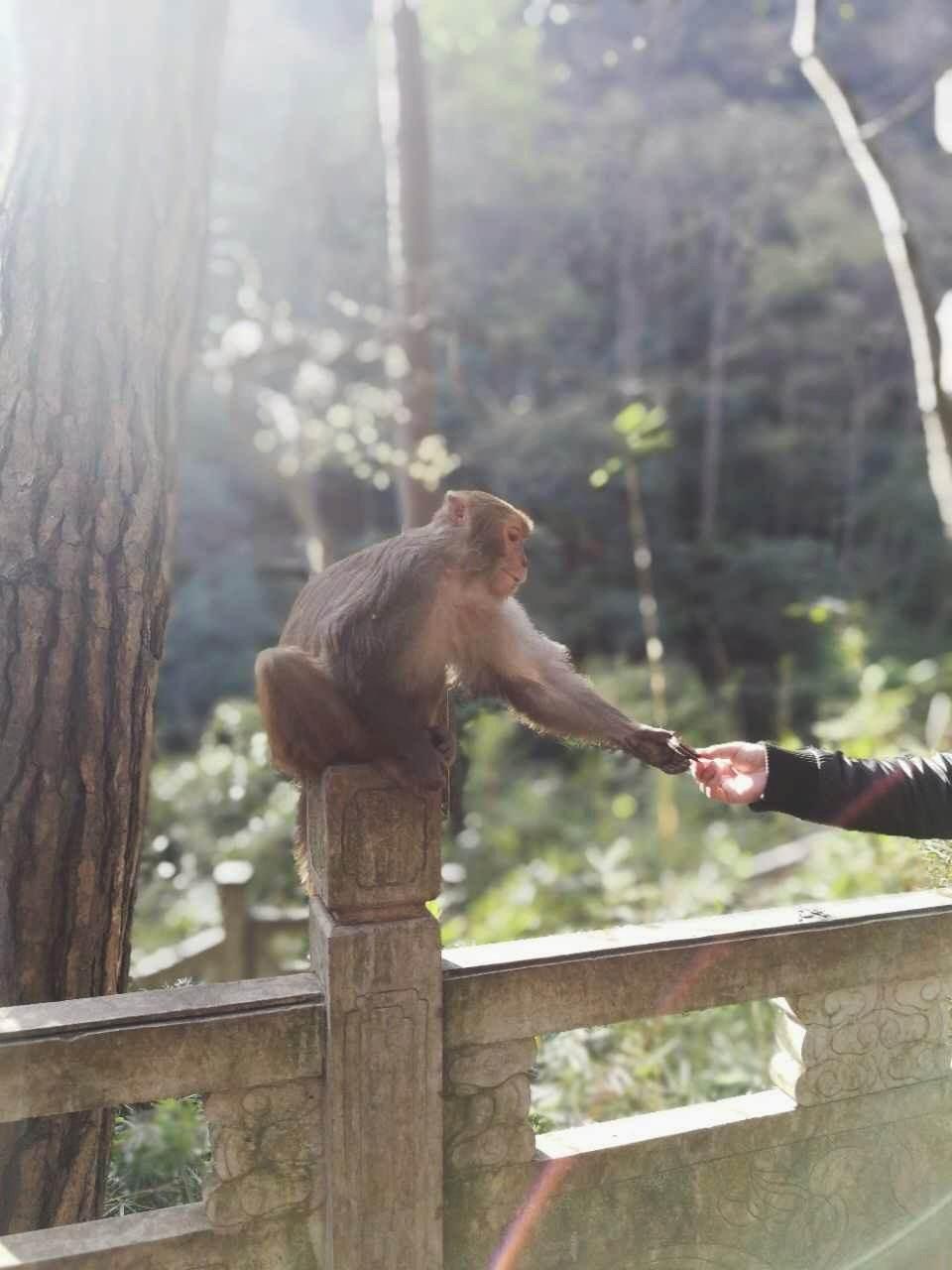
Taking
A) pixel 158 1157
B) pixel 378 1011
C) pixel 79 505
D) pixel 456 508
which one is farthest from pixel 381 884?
pixel 158 1157

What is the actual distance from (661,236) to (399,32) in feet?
35.9

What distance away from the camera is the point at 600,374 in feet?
50.7

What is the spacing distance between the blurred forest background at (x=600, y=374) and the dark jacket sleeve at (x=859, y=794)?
4992 millimetres

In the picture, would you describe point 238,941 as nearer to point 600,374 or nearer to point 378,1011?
point 378,1011

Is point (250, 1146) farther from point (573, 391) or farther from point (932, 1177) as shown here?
point (573, 391)

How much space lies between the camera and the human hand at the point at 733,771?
2.30 m

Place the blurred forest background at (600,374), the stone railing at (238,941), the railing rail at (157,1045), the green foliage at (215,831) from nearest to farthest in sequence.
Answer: the railing rail at (157,1045)
the stone railing at (238,941)
the green foliage at (215,831)
the blurred forest background at (600,374)

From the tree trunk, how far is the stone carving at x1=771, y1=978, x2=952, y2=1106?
5.65 ft

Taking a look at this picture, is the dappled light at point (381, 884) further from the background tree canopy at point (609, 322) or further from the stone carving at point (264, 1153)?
the background tree canopy at point (609, 322)

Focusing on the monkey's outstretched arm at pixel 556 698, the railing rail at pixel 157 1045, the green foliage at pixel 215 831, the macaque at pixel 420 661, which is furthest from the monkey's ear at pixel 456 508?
the green foliage at pixel 215 831

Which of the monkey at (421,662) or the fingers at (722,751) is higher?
the monkey at (421,662)

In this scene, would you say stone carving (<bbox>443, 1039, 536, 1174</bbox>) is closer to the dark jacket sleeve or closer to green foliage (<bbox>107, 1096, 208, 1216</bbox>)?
the dark jacket sleeve

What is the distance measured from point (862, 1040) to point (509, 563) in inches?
57.7

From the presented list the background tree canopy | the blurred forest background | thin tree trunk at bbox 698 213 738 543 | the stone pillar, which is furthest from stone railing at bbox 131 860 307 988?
thin tree trunk at bbox 698 213 738 543
